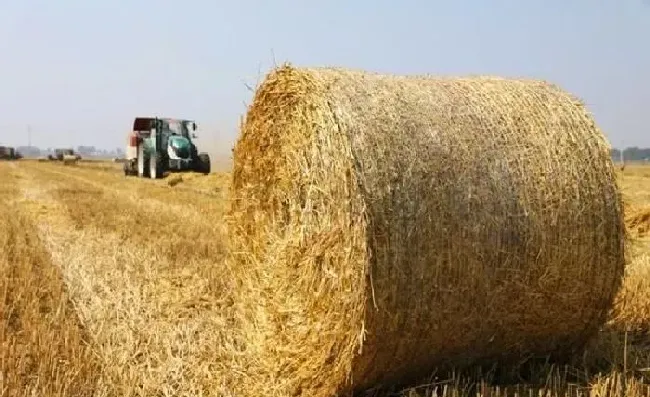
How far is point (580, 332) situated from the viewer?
4.31m

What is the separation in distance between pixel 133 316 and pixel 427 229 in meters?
2.64

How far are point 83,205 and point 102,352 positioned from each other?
944 cm

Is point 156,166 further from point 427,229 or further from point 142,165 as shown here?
point 427,229

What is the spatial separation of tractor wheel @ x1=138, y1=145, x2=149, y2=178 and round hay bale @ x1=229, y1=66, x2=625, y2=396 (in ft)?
70.6

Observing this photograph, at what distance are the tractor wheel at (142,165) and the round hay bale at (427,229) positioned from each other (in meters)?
21.5

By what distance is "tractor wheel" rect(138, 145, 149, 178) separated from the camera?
25.4 meters

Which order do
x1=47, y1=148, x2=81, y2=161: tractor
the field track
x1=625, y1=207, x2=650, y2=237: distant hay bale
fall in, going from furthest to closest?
x1=47, y1=148, x2=81, y2=161: tractor → x1=625, y1=207, x2=650, y2=237: distant hay bale → the field track

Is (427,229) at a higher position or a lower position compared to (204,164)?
higher

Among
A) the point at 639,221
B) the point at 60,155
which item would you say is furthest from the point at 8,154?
the point at 639,221

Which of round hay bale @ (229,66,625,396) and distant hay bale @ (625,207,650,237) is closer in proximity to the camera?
round hay bale @ (229,66,625,396)

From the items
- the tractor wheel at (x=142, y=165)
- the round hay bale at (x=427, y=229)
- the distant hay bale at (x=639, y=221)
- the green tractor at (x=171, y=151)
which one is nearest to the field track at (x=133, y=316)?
the distant hay bale at (x=639, y=221)

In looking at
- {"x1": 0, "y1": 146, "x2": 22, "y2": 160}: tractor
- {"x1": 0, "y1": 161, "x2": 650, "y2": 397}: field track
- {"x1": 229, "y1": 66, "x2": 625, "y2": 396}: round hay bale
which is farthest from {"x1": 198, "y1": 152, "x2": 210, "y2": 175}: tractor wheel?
{"x1": 0, "y1": 146, "x2": 22, "y2": 160}: tractor

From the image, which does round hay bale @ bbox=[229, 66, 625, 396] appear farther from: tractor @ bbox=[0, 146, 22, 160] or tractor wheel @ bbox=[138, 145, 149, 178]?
tractor @ bbox=[0, 146, 22, 160]

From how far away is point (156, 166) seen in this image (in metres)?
23.3
